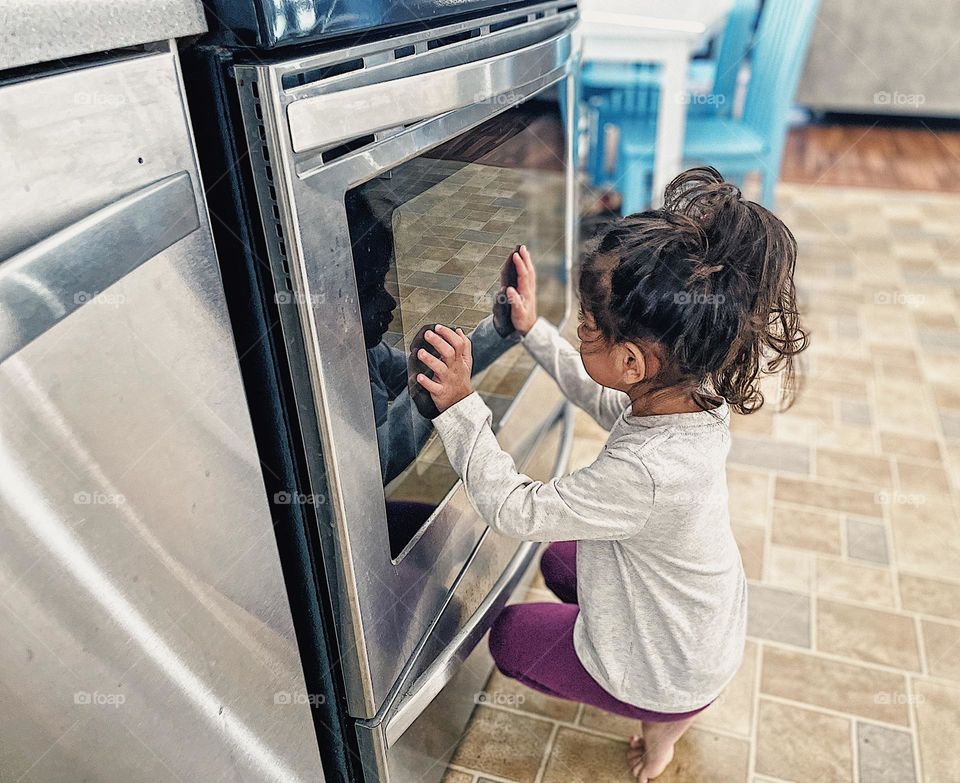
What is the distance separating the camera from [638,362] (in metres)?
0.81

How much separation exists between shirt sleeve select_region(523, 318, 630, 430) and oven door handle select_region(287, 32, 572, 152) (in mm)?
324

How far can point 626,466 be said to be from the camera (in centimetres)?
83

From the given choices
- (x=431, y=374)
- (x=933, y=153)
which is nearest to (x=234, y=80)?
(x=431, y=374)

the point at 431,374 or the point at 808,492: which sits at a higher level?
the point at 431,374

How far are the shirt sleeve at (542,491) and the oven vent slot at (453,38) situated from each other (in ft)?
1.09

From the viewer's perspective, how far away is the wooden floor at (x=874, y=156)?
11.4ft

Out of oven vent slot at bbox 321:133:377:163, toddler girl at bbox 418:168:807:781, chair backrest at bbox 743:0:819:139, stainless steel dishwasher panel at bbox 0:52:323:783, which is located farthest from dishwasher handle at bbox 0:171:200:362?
chair backrest at bbox 743:0:819:139

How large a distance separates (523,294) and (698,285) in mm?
307

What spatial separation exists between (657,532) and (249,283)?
49cm

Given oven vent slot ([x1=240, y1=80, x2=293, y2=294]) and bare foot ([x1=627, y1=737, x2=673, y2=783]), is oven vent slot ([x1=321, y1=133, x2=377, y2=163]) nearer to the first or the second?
oven vent slot ([x1=240, y1=80, x2=293, y2=294])

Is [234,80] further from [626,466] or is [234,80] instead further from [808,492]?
[808,492]

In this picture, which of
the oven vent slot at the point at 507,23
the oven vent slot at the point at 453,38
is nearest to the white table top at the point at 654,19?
the oven vent slot at the point at 507,23

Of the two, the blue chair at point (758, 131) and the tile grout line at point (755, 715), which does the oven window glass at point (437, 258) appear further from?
the blue chair at point (758, 131)

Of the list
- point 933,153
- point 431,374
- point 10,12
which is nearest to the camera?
point 10,12
